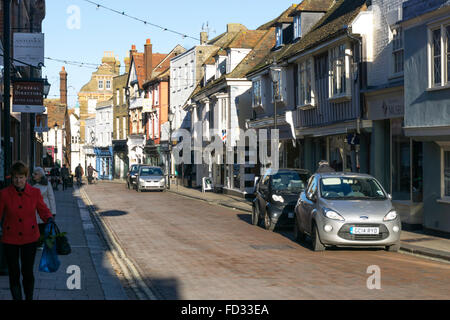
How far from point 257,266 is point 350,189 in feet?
12.9

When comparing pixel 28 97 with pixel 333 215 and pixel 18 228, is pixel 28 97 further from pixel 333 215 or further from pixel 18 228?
pixel 18 228

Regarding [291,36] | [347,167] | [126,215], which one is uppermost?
[291,36]

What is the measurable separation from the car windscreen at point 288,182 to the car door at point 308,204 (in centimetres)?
331

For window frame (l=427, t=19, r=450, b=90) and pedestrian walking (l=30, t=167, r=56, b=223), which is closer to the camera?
pedestrian walking (l=30, t=167, r=56, b=223)

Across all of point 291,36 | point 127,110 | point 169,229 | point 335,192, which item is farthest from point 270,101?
point 127,110

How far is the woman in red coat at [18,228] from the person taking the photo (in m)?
7.55

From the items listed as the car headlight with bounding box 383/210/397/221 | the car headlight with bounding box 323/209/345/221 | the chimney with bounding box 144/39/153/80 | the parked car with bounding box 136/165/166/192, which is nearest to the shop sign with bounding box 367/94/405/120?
the car headlight with bounding box 383/210/397/221

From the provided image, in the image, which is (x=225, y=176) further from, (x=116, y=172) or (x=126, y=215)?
(x=116, y=172)

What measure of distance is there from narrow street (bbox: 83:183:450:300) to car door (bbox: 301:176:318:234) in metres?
0.55

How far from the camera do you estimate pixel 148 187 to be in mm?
41688

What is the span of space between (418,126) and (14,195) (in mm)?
11938

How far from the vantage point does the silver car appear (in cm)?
1341

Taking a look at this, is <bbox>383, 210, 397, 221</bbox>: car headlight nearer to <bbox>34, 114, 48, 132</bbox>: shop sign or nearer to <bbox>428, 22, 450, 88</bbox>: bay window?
<bbox>428, 22, 450, 88</bbox>: bay window
